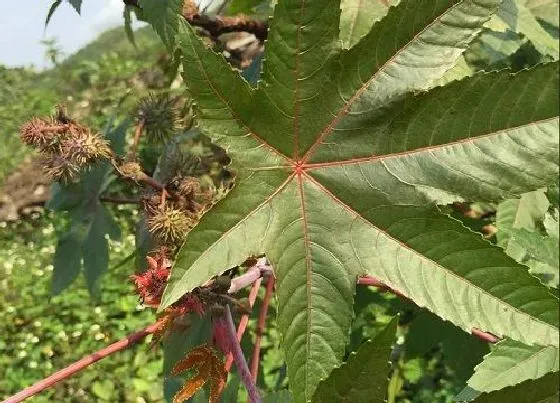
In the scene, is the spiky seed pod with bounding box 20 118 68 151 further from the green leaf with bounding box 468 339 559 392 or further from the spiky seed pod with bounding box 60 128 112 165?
the green leaf with bounding box 468 339 559 392

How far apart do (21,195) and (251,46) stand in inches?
112

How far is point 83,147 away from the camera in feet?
3.16

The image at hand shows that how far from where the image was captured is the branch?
1221mm

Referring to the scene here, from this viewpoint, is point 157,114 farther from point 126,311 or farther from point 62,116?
point 126,311

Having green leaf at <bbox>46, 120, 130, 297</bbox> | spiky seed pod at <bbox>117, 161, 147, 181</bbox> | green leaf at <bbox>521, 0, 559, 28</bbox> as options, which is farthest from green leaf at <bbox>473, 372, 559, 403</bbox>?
green leaf at <bbox>521, 0, 559, 28</bbox>

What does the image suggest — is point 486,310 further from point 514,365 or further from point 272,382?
point 272,382

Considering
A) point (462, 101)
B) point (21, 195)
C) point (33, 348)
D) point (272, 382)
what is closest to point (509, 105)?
point (462, 101)

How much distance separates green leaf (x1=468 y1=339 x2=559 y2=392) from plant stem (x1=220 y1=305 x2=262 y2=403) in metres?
0.27

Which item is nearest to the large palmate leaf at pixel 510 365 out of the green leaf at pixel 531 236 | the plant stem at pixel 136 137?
the green leaf at pixel 531 236

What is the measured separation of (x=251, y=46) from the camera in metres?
1.89

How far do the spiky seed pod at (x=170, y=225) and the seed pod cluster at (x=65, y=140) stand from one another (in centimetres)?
12

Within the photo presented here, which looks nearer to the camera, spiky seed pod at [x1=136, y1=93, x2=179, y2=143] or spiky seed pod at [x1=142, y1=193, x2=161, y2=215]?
spiky seed pod at [x1=142, y1=193, x2=161, y2=215]

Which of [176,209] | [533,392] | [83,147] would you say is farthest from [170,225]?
[533,392]

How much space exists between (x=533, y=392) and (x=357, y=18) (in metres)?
0.48
